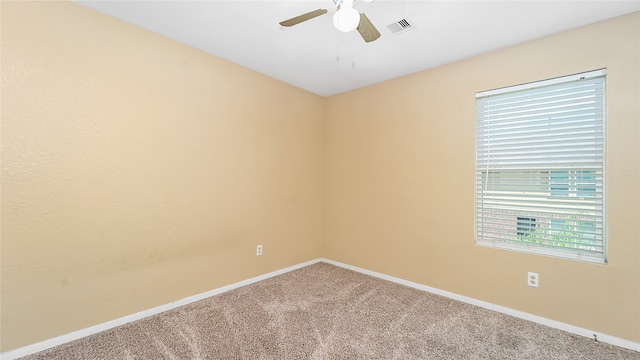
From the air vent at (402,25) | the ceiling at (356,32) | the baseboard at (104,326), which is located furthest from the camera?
the air vent at (402,25)

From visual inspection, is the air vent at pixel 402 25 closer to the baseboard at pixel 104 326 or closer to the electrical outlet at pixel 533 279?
the electrical outlet at pixel 533 279

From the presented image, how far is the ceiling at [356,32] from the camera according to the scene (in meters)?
1.91

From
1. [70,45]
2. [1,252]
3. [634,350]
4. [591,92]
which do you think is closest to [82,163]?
[1,252]

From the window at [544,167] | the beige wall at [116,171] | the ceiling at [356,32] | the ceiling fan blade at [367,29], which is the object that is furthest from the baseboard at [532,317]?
the ceiling fan blade at [367,29]

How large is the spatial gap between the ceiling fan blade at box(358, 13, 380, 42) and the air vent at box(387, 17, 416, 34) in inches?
22.6

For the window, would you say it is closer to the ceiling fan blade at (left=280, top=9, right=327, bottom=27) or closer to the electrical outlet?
the electrical outlet

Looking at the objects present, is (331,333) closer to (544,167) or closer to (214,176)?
(214,176)

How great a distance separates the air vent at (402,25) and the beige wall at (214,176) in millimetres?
907

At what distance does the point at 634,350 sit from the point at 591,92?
1936 millimetres

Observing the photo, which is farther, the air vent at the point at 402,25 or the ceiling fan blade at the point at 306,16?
the air vent at the point at 402,25

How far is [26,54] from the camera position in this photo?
1.74 meters

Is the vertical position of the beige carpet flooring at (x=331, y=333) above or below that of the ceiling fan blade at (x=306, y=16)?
below

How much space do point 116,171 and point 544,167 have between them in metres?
3.57

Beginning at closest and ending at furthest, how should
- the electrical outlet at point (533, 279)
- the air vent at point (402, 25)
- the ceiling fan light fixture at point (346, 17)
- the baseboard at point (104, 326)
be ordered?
the ceiling fan light fixture at point (346, 17) < the baseboard at point (104, 326) < the air vent at point (402, 25) < the electrical outlet at point (533, 279)
